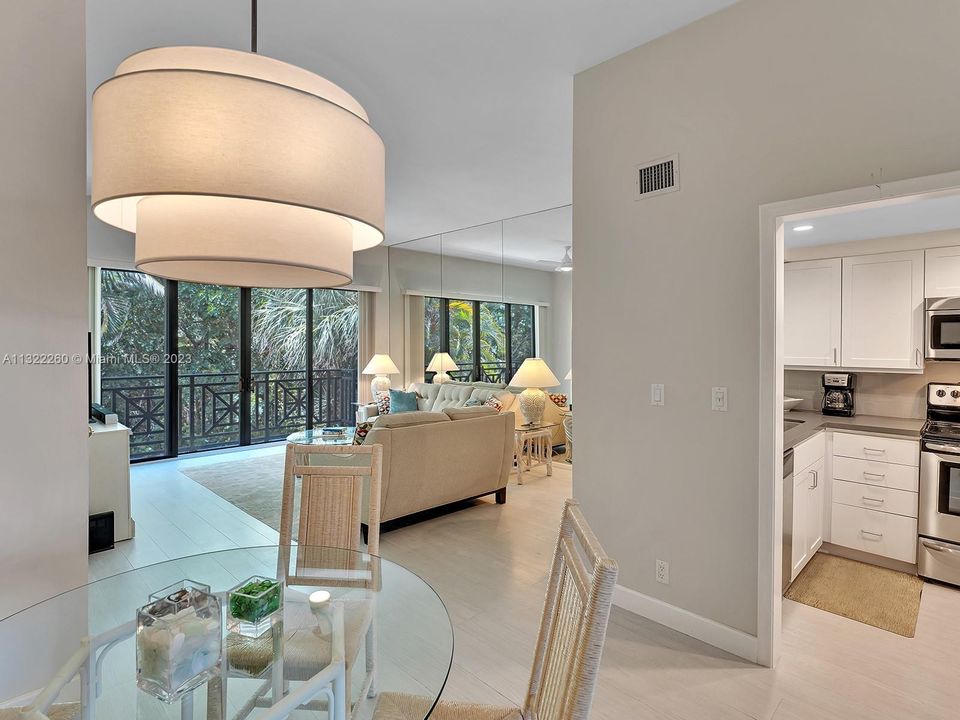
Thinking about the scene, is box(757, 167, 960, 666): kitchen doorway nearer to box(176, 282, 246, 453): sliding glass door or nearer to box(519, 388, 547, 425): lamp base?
box(519, 388, 547, 425): lamp base

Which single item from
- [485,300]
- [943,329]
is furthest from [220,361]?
[943,329]

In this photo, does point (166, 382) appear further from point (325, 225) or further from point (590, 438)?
point (325, 225)

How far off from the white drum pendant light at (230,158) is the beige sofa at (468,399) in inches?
189

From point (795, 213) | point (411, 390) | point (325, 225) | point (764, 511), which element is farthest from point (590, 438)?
point (411, 390)

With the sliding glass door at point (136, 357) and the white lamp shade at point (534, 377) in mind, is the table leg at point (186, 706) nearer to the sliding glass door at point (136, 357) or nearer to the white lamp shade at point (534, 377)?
the white lamp shade at point (534, 377)

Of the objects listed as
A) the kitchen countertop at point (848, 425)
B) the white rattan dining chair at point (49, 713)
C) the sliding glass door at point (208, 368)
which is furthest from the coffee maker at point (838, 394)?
the sliding glass door at point (208, 368)

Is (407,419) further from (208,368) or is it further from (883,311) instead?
(208,368)

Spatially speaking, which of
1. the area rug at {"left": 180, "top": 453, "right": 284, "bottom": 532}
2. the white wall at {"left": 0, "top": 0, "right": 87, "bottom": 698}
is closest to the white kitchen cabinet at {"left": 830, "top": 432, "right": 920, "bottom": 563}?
the area rug at {"left": 180, "top": 453, "right": 284, "bottom": 532}

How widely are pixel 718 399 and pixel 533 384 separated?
304 cm

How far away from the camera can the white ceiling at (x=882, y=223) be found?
300 centimetres

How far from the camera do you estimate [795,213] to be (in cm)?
210

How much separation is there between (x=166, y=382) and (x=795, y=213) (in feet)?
20.7

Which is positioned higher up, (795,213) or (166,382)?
(795,213)

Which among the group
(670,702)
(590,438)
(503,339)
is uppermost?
(503,339)
